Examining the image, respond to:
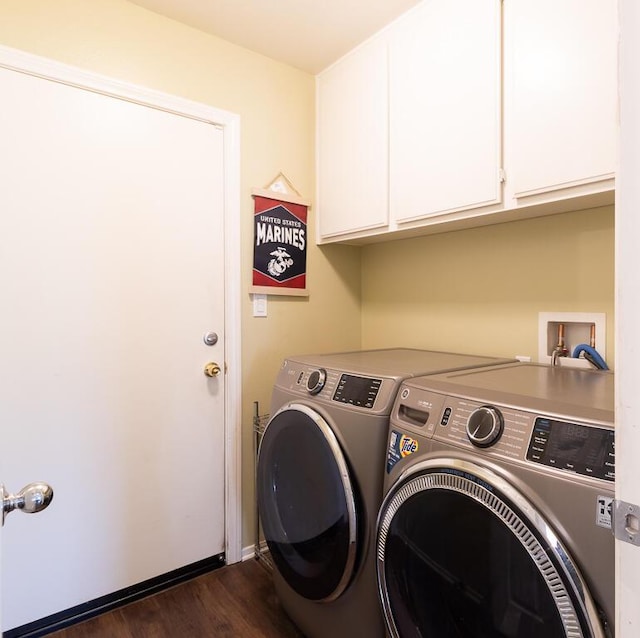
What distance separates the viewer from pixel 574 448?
762 mm

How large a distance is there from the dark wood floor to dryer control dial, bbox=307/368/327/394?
2.93 ft

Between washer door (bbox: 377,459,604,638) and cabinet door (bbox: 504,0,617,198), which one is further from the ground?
cabinet door (bbox: 504,0,617,198)

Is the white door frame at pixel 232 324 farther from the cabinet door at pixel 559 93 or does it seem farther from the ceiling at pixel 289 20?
the cabinet door at pixel 559 93

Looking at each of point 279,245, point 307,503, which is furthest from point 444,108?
point 307,503

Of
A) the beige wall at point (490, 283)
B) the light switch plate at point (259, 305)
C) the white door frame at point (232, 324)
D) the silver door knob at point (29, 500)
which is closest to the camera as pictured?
the silver door knob at point (29, 500)

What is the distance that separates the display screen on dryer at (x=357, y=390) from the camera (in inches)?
47.5

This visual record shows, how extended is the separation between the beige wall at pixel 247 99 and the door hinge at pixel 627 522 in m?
1.65

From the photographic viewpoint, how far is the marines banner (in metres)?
1.99

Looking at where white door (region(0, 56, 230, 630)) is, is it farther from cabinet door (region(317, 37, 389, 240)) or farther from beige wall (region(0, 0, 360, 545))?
cabinet door (region(317, 37, 389, 240))

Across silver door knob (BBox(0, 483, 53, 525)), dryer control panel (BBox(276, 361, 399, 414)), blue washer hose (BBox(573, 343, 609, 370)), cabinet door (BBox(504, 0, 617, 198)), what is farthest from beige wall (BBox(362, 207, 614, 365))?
silver door knob (BBox(0, 483, 53, 525))

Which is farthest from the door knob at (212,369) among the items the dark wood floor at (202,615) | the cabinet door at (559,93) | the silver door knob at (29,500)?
the cabinet door at (559,93)

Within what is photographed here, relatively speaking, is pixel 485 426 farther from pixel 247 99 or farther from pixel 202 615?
pixel 247 99

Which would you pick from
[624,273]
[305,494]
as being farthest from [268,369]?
[624,273]

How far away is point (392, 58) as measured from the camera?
5.62 feet
